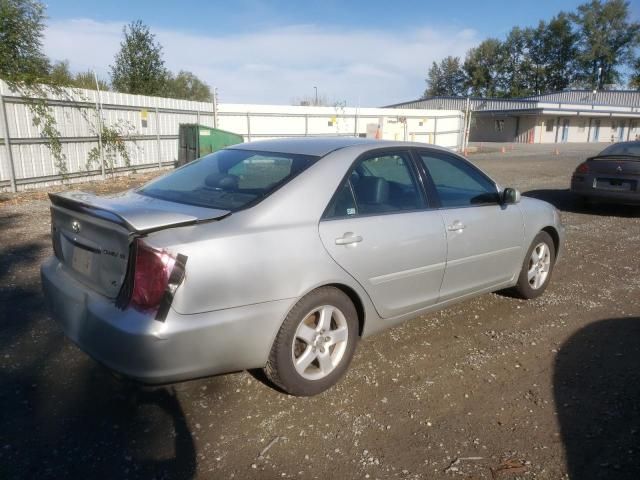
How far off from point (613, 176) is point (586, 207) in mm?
1360

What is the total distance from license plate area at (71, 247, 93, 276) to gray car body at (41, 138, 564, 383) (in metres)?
0.08

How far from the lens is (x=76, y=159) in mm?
12742

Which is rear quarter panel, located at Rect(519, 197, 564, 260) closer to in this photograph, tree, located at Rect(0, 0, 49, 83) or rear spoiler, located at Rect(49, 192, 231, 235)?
rear spoiler, located at Rect(49, 192, 231, 235)

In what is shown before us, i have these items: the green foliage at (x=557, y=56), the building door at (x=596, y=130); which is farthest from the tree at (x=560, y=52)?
the building door at (x=596, y=130)

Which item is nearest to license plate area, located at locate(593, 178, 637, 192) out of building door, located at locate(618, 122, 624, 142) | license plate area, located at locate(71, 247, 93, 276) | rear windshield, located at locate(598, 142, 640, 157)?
rear windshield, located at locate(598, 142, 640, 157)

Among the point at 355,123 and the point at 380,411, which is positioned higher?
the point at 355,123

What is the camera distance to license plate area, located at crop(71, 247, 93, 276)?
2.71m

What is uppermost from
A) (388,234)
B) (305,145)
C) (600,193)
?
(305,145)

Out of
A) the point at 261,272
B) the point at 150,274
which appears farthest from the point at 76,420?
the point at 261,272

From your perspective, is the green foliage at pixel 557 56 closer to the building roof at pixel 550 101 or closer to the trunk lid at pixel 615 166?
the building roof at pixel 550 101

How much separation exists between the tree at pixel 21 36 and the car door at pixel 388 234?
1432 cm

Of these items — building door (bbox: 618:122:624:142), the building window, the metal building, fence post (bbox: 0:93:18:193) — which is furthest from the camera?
building door (bbox: 618:122:624:142)

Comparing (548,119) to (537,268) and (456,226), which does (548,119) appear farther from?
(456,226)

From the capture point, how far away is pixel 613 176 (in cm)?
885
